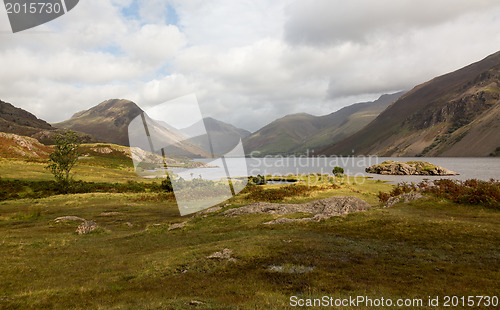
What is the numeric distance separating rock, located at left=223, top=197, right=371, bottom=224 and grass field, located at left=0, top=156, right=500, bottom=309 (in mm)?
2009

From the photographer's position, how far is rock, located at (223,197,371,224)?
27572 millimetres

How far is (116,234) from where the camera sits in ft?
91.2

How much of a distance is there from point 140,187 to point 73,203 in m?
28.8

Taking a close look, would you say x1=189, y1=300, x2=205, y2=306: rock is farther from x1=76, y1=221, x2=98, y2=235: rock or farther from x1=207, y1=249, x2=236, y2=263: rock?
x1=76, y1=221, x2=98, y2=235: rock

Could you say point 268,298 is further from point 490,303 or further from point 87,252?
point 87,252

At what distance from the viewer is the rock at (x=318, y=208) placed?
27.6 meters

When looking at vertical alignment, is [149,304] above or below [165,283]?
above

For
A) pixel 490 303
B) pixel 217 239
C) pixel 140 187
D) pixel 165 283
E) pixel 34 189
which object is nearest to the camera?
pixel 490 303

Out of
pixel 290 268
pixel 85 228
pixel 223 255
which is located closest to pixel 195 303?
pixel 290 268

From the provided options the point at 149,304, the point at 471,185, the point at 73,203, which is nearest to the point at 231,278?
the point at 149,304

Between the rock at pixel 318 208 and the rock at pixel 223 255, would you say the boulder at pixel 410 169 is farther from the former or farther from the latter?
the rock at pixel 223 255

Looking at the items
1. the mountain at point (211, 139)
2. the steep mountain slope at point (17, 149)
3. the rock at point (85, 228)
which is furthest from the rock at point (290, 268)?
the steep mountain slope at point (17, 149)

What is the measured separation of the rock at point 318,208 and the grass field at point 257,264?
2.01 m

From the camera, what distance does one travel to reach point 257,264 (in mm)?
15188
